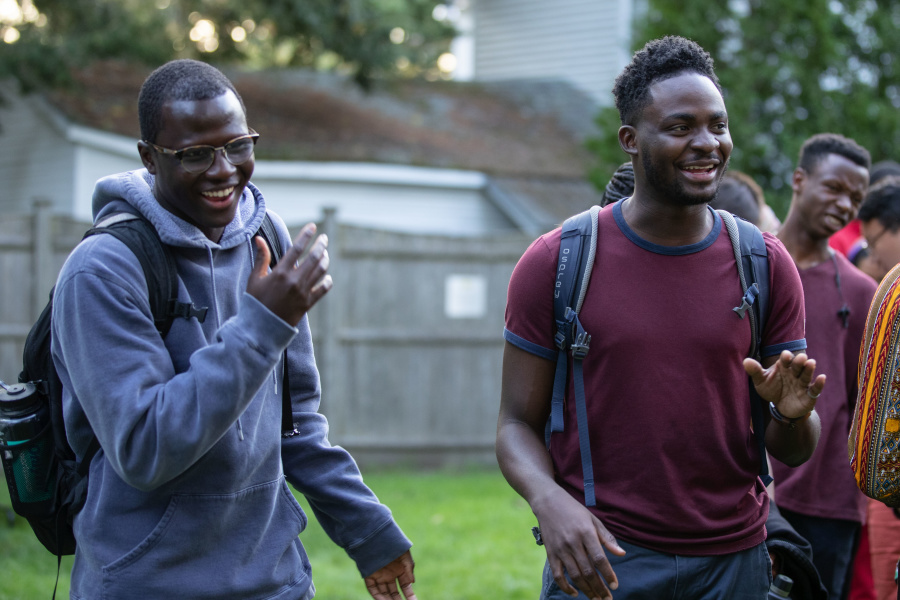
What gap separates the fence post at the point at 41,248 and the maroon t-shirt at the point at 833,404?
7714 mm

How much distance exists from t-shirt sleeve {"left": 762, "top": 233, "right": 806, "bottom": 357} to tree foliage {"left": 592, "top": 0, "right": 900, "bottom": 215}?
9228mm

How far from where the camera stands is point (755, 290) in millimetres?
2795

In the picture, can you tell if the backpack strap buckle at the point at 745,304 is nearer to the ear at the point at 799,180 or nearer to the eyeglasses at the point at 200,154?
the eyeglasses at the point at 200,154

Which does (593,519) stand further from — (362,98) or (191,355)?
(362,98)

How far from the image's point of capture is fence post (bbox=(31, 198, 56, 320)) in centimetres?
973

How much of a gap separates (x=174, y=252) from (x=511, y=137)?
15.3 meters

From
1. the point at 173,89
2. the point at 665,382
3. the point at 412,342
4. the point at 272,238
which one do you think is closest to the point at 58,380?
the point at 272,238

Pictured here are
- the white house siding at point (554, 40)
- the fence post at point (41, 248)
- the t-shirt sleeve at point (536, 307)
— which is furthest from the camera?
the white house siding at point (554, 40)

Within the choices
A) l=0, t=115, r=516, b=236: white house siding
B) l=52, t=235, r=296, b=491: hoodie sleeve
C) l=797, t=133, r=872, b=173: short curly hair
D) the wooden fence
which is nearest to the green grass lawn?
the wooden fence

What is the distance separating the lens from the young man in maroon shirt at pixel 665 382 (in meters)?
2.73

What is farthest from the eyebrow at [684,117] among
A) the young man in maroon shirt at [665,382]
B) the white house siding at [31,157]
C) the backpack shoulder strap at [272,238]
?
the white house siding at [31,157]

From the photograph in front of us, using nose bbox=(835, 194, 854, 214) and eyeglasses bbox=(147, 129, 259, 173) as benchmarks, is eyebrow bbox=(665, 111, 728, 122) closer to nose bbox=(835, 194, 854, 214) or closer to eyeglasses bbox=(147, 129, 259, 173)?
eyeglasses bbox=(147, 129, 259, 173)

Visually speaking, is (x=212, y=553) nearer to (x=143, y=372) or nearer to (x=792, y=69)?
(x=143, y=372)

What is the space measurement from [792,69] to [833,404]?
8.62m
